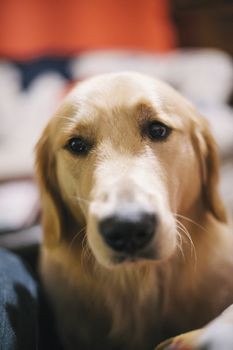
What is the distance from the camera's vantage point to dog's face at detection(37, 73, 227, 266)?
0.99 m

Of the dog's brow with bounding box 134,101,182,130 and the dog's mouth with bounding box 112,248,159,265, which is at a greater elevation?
the dog's brow with bounding box 134,101,182,130

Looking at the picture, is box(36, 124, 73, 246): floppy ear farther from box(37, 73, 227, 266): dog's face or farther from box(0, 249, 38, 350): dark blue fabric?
box(0, 249, 38, 350): dark blue fabric

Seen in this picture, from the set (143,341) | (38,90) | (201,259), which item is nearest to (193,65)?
(38,90)

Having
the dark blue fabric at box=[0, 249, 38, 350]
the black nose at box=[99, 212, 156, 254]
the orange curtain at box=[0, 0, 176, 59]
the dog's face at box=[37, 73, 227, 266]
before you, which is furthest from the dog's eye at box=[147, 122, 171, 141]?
the orange curtain at box=[0, 0, 176, 59]

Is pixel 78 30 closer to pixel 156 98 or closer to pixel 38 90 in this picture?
pixel 38 90

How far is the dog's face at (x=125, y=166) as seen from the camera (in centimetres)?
99

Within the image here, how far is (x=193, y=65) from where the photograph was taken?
104 inches

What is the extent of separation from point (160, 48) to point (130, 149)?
2604 millimetres

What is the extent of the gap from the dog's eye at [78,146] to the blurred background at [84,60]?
58 centimetres

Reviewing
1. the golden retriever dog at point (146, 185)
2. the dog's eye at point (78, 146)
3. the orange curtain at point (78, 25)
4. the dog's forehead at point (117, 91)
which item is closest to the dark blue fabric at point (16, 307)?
the golden retriever dog at point (146, 185)

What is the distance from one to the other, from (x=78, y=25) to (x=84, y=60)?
27.0 inches

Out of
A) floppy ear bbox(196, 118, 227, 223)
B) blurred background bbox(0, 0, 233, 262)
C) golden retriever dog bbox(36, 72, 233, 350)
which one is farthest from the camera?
blurred background bbox(0, 0, 233, 262)

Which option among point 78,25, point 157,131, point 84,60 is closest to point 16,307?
point 157,131

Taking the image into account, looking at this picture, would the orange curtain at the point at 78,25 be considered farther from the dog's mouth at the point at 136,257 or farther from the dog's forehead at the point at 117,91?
the dog's mouth at the point at 136,257
